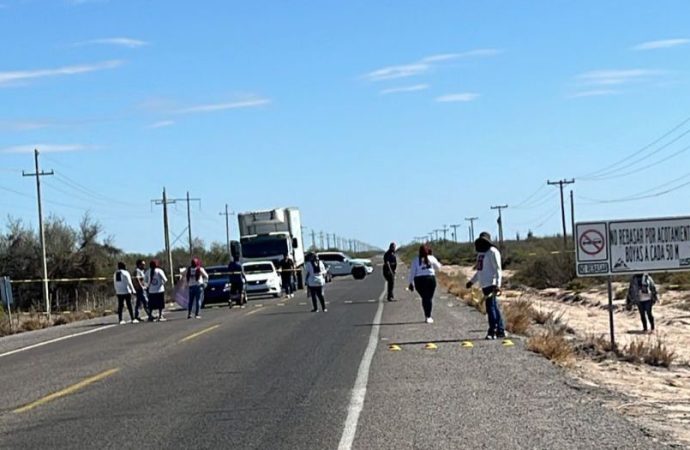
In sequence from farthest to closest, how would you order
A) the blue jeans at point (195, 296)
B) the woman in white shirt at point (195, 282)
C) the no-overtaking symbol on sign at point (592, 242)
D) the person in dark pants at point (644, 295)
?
the blue jeans at point (195, 296), the woman in white shirt at point (195, 282), the person in dark pants at point (644, 295), the no-overtaking symbol on sign at point (592, 242)

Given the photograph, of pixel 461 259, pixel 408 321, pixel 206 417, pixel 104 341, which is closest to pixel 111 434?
pixel 206 417

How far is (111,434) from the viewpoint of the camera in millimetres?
11453

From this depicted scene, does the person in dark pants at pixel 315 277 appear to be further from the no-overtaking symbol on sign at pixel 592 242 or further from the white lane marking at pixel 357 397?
the no-overtaking symbol on sign at pixel 592 242

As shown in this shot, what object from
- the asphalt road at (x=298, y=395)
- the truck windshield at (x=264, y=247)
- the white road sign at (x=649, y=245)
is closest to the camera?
the asphalt road at (x=298, y=395)

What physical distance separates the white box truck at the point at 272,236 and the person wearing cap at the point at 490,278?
30.5m

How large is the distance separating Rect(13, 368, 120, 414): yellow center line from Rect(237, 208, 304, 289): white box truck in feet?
110

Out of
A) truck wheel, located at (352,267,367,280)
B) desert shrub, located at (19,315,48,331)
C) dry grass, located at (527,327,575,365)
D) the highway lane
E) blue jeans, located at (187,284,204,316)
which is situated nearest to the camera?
the highway lane

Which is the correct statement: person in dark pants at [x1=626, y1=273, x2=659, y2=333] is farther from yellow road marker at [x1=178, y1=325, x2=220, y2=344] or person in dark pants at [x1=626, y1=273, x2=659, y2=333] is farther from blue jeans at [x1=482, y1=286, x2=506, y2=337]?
yellow road marker at [x1=178, y1=325, x2=220, y2=344]

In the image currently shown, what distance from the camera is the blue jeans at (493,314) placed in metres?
20.1

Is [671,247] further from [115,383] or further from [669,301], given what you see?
[669,301]

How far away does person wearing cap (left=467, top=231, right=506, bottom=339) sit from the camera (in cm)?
2023

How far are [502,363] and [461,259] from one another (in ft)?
344

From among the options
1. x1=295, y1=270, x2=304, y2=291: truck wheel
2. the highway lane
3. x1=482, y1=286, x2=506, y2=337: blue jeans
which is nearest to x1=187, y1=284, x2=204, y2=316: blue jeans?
the highway lane

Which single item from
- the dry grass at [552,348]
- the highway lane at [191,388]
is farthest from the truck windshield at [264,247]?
the dry grass at [552,348]
